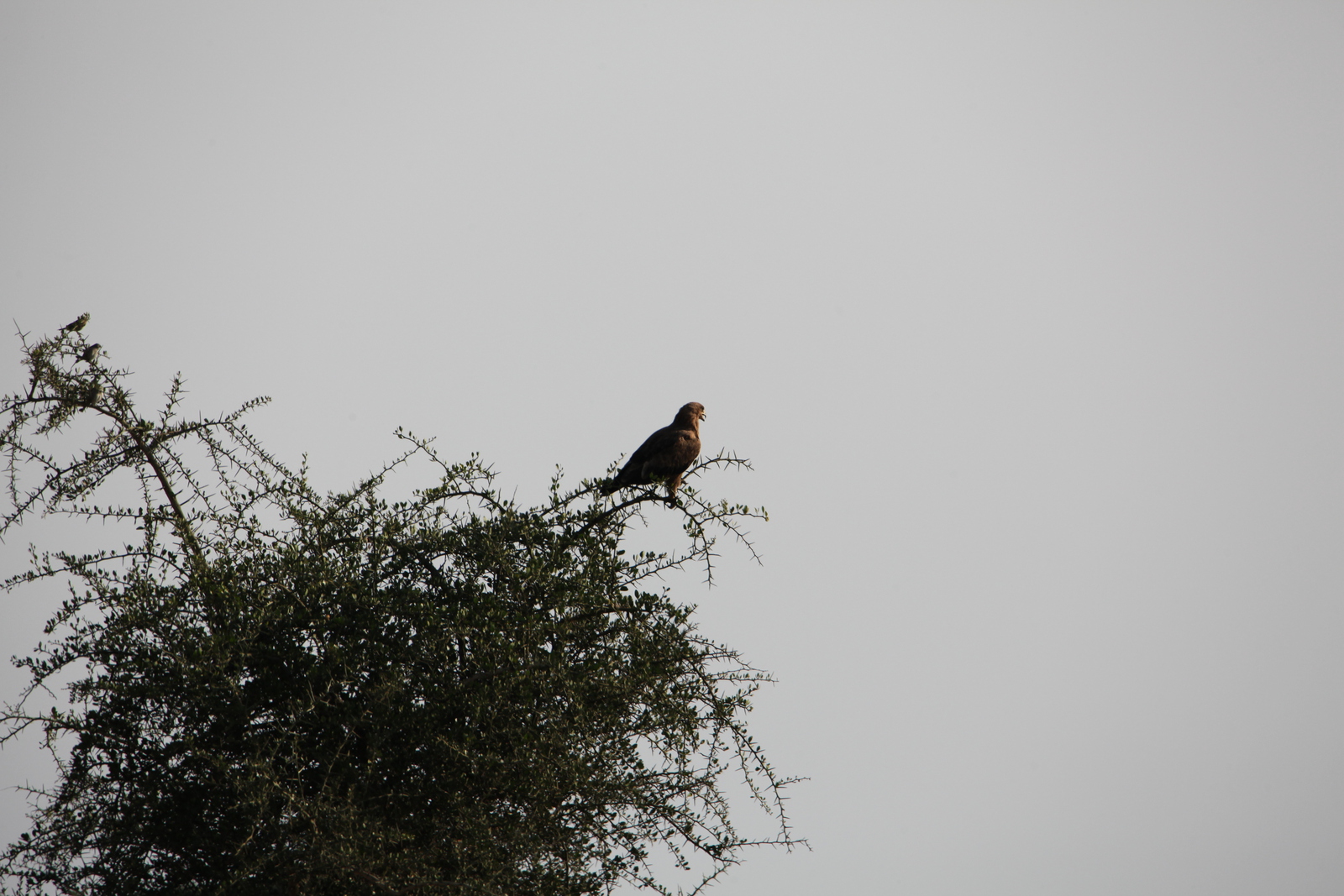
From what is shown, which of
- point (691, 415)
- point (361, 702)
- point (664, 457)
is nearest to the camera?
point (361, 702)

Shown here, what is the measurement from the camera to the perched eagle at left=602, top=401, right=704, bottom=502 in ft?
21.5

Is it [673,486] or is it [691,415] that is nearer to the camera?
[673,486]

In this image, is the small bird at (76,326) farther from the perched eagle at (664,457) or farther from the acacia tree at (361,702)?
the perched eagle at (664,457)

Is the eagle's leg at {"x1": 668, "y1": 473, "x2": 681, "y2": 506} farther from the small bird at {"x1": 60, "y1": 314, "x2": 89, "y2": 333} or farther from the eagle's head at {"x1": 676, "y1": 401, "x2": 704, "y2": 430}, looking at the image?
the small bird at {"x1": 60, "y1": 314, "x2": 89, "y2": 333}

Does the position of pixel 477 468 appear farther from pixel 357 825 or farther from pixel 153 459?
pixel 357 825

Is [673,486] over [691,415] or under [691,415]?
under

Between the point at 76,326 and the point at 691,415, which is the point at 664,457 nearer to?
the point at 691,415

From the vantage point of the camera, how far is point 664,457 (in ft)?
22.1

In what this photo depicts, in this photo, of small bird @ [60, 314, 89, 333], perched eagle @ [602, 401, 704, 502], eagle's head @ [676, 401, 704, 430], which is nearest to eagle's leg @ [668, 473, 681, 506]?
perched eagle @ [602, 401, 704, 502]

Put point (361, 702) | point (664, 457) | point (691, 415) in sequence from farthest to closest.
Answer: point (691, 415), point (664, 457), point (361, 702)

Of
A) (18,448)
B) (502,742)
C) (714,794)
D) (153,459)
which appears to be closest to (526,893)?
(502,742)

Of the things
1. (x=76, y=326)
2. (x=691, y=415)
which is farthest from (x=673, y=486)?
(x=76, y=326)

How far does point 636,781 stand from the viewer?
15.0 feet

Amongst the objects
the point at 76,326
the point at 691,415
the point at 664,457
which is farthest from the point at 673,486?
the point at 76,326
